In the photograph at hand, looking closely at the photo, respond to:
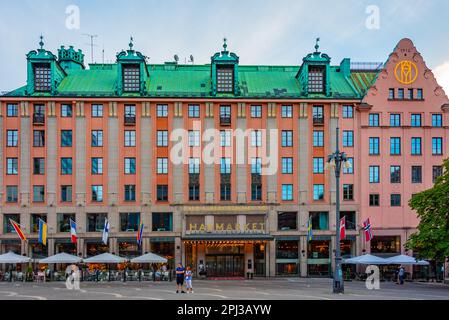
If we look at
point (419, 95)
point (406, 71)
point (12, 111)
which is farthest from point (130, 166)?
point (419, 95)

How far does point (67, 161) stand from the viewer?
5766cm

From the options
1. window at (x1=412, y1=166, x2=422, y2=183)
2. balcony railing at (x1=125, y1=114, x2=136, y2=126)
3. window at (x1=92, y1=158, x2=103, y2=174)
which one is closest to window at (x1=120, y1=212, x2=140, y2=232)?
window at (x1=92, y1=158, x2=103, y2=174)

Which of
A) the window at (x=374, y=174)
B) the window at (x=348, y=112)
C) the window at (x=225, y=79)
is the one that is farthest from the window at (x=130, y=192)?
the window at (x=374, y=174)

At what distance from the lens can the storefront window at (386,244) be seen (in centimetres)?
5822

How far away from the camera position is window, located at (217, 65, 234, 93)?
59750mm

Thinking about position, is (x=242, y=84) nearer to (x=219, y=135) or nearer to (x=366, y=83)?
(x=219, y=135)

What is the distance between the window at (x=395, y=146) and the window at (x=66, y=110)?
3832cm

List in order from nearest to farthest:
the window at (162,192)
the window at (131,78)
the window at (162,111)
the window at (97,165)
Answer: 1. the window at (97,165)
2. the window at (162,192)
3. the window at (162,111)
4. the window at (131,78)

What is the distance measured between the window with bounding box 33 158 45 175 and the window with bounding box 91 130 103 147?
6143mm

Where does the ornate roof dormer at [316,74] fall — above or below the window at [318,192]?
above

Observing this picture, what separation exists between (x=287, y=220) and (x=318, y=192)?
4.98 meters

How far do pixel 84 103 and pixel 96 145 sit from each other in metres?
5.14

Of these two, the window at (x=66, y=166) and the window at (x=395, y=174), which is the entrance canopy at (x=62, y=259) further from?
the window at (x=395, y=174)
